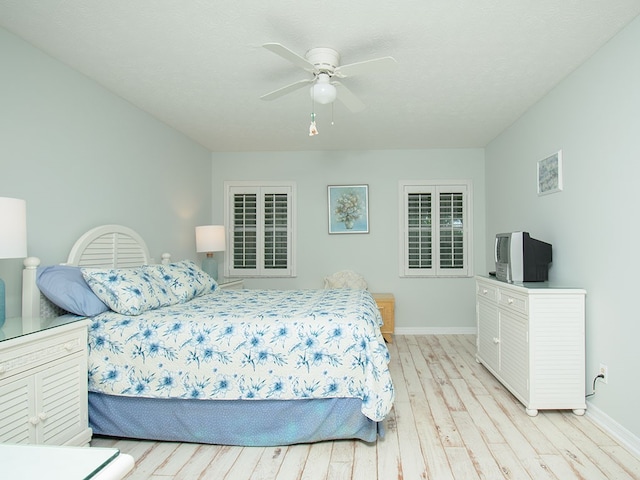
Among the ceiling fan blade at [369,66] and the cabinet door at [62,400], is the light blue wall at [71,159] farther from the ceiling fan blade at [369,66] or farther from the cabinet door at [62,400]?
Answer: the ceiling fan blade at [369,66]

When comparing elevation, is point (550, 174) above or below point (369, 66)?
below

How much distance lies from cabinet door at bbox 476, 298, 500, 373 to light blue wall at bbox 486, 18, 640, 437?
610 millimetres

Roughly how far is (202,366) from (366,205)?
136 inches

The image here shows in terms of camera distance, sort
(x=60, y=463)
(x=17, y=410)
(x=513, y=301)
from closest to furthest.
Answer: (x=60, y=463) < (x=17, y=410) < (x=513, y=301)

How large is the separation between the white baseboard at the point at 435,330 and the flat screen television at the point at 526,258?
213 centimetres

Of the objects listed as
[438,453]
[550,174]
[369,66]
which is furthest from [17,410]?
[550,174]

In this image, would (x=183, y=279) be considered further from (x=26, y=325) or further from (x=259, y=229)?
(x=259, y=229)

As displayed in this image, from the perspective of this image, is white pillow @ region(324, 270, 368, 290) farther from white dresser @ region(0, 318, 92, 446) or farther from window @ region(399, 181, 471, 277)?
white dresser @ region(0, 318, 92, 446)

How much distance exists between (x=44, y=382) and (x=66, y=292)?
0.63 metres

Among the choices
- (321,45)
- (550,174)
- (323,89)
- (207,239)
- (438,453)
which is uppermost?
(321,45)

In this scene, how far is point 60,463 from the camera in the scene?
2.19ft

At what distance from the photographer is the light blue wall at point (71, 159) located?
7.85 feet

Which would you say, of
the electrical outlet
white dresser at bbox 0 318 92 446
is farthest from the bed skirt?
the electrical outlet

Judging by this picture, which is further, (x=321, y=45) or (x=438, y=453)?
(x=321, y=45)
